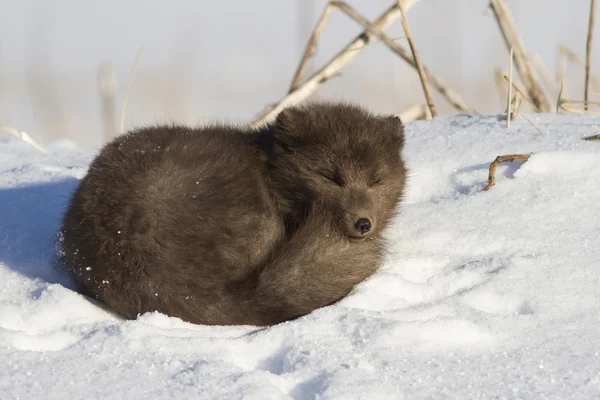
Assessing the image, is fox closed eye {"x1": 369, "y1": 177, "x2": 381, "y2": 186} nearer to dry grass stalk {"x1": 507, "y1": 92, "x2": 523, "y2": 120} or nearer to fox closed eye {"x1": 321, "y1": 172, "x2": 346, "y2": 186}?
fox closed eye {"x1": 321, "y1": 172, "x2": 346, "y2": 186}

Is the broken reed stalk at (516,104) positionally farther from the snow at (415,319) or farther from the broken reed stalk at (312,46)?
the broken reed stalk at (312,46)

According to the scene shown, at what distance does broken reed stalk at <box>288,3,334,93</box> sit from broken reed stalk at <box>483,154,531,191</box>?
2.78 metres

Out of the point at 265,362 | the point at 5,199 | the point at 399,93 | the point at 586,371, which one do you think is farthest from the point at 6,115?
the point at 586,371

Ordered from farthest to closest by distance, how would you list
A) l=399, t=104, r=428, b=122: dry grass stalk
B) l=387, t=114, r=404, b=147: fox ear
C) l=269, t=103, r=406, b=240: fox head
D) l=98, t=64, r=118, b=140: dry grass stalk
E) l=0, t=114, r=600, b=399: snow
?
1. l=98, t=64, r=118, b=140: dry grass stalk
2. l=399, t=104, r=428, b=122: dry grass stalk
3. l=387, t=114, r=404, b=147: fox ear
4. l=269, t=103, r=406, b=240: fox head
5. l=0, t=114, r=600, b=399: snow

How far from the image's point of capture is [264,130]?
4.60 meters

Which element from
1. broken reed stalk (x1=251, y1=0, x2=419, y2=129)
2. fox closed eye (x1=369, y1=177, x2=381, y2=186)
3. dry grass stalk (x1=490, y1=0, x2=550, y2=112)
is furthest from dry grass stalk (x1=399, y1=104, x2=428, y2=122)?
fox closed eye (x1=369, y1=177, x2=381, y2=186)

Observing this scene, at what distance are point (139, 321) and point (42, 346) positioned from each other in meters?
0.42

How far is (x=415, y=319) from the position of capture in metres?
3.20

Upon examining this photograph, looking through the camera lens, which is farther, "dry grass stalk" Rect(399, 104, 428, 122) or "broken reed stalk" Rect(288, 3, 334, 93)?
"broken reed stalk" Rect(288, 3, 334, 93)

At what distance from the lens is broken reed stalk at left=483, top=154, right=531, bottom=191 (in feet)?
14.7

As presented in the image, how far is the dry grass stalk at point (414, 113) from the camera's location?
679cm

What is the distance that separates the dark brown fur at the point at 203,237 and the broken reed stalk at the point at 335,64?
8.21 feet

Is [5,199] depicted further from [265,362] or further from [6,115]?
[6,115]

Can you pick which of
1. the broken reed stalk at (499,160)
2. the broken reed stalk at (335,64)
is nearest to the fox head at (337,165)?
the broken reed stalk at (499,160)
